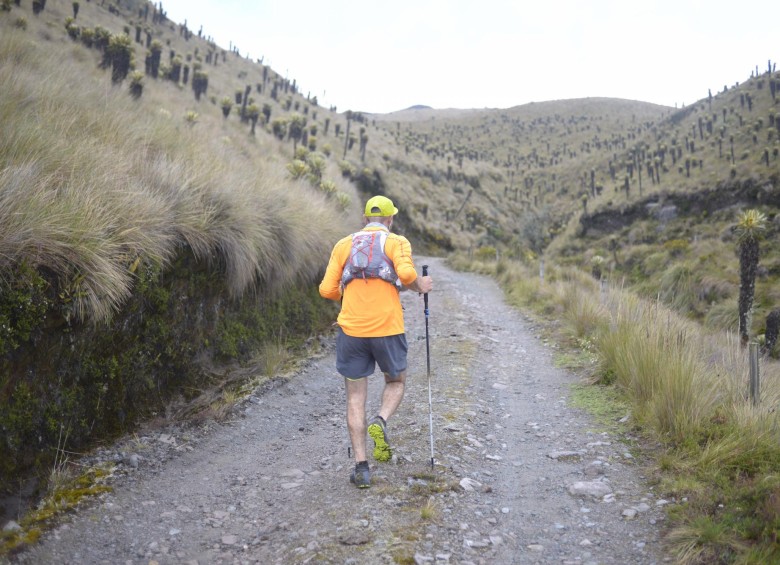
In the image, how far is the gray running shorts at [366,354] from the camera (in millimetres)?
3982

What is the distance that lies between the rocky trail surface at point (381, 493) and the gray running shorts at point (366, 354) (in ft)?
2.68

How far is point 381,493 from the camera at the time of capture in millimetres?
3762

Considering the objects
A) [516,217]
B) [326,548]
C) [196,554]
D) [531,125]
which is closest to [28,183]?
[196,554]

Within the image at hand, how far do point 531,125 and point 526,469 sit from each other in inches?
3886

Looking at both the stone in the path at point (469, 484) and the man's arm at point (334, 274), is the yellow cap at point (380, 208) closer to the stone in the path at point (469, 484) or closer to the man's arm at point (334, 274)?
the man's arm at point (334, 274)

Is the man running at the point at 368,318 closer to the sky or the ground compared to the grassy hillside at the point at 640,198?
closer to the ground

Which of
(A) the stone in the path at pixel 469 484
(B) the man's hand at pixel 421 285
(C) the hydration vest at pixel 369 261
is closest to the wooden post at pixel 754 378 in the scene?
(A) the stone in the path at pixel 469 484

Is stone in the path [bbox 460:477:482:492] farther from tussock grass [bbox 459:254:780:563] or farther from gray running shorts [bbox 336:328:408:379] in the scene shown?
tussock grass [bbox 459:254:780:563]

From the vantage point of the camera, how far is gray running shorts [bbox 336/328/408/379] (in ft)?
13.1

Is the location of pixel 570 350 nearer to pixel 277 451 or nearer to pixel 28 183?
pixel 277 451

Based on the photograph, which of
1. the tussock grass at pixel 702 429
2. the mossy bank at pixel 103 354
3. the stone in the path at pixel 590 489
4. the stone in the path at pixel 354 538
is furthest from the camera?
the stone in the path at pixel 590 489

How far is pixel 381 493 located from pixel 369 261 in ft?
5.45

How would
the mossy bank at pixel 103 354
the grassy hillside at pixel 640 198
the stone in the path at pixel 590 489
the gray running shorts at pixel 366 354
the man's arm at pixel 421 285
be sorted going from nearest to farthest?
the mossy bank at pixel 103 354 → the stone in the path at pixel 590 489 → the gray running shorts at pixel 366 354 → the man's arm at pixel 421 285 → the grassy hillside at pixel 640 198

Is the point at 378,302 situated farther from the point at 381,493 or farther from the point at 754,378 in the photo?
the point at 754,378
